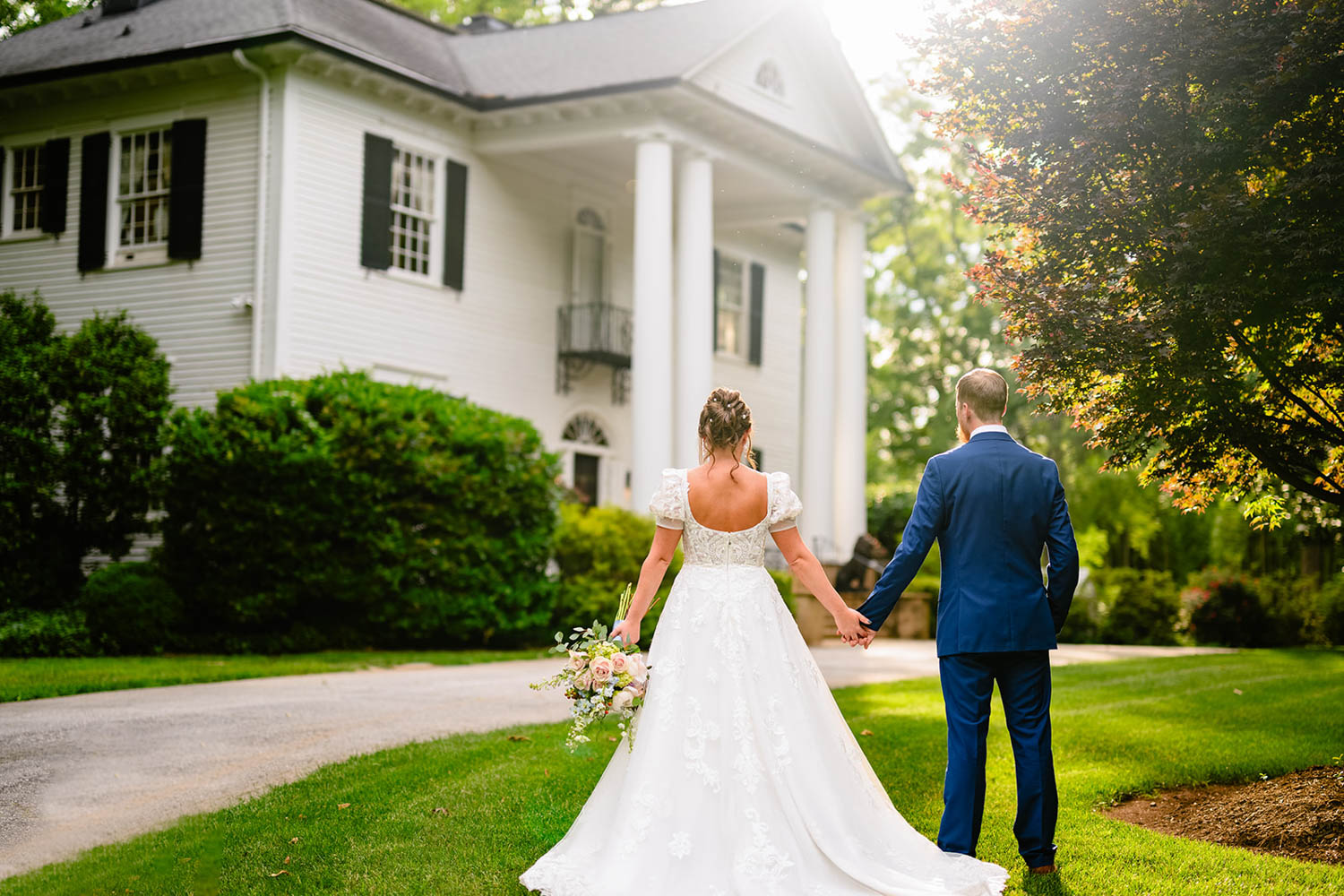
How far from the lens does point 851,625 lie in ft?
17.6

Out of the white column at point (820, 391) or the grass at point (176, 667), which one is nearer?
the grass at point (176, 667)

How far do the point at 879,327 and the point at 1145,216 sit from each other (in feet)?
102

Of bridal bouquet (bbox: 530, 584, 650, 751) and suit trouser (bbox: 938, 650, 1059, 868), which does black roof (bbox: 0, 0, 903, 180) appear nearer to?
bridal bouquet (bbox: 530, 584, 650, 751)

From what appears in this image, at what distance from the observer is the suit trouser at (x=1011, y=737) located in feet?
16.8

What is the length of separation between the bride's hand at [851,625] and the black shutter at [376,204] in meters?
13.7

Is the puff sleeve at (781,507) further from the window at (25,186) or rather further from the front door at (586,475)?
the window at (25,186)

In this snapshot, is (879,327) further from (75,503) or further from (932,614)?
(75,503)

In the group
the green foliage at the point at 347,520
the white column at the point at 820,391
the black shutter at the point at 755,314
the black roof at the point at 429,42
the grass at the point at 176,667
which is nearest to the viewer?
the grass at the point at 176,667

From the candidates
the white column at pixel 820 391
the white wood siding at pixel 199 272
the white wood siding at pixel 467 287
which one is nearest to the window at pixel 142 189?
the white wood siding at pixel 199 272

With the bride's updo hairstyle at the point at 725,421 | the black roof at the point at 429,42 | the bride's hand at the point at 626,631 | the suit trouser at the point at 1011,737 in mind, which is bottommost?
the suit trouser at the point at 1011,737

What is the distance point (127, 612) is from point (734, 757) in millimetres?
9958

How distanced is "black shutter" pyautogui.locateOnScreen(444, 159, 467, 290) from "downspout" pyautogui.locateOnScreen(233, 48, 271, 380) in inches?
A: 110

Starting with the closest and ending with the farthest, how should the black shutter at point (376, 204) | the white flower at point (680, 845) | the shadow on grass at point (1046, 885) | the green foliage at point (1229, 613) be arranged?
the white flower at point (680, 845) → the shadow on grass at point (1046, 885) → the black shutter at point (376, 204) → the green foliage at point (1229, 613)

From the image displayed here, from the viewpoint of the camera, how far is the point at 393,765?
7363 mm
